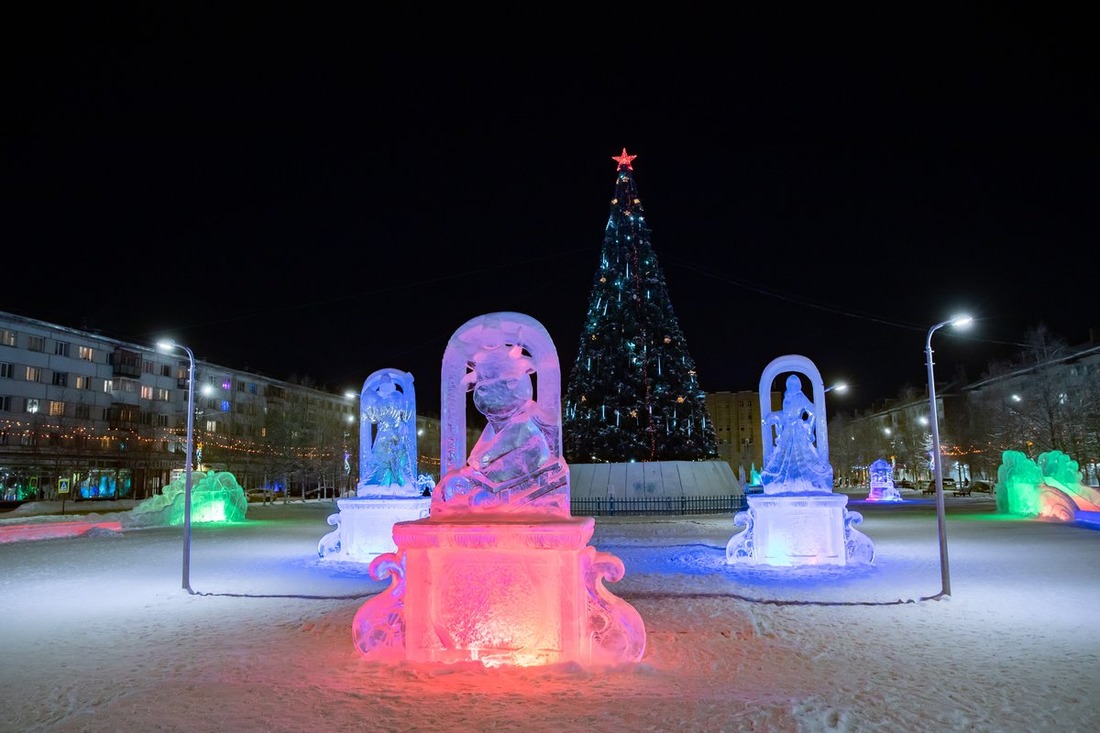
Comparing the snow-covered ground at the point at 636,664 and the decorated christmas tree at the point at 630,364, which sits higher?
the decorated christmas tree at the point at 630,364

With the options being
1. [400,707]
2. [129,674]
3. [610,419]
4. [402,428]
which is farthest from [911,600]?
[610,419]

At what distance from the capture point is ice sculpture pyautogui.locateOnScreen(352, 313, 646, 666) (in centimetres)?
641

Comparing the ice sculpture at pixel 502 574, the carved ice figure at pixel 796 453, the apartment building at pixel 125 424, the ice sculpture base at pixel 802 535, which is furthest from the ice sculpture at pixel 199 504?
the ice sculpture at pixel 502 574

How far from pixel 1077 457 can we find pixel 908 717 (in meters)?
43.6

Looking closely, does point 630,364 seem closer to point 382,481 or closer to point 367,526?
point 382,481

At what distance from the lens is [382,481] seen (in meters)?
16.6

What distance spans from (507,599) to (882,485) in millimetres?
43595

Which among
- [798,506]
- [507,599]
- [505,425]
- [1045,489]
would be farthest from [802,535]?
[1045,489]

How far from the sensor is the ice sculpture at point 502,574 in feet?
21.0

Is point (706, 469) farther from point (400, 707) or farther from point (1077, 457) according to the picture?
point (400, 707)

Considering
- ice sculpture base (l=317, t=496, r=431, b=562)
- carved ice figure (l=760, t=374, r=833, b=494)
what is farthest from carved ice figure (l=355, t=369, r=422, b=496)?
carved ice figure (l=760, t=374, r=833, b=494)

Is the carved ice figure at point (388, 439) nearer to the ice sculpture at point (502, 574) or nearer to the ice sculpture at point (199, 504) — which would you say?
the ice sculpture at point (502, 574)

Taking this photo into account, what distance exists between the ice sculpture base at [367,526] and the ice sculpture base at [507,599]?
951cm

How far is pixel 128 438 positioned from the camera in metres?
47.2
